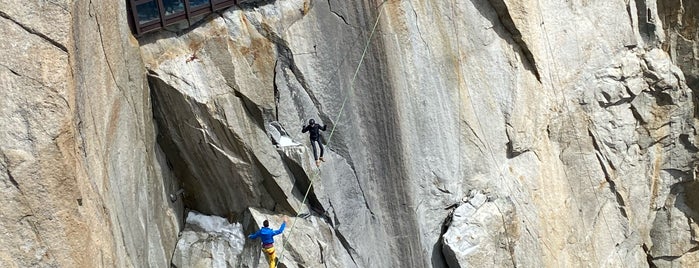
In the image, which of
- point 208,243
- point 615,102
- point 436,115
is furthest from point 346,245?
point 615,102

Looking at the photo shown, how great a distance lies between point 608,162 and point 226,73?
941cm

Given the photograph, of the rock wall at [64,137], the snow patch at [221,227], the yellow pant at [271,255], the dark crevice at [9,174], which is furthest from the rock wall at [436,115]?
the dark crevice at [9,174]

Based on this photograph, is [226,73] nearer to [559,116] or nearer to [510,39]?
[510,39]

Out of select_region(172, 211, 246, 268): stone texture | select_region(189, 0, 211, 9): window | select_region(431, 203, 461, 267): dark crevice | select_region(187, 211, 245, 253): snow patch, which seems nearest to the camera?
select_region(189, 0, 211, 9): window

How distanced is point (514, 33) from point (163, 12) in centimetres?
710

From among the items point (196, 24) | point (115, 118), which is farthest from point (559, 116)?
point (115, 118)

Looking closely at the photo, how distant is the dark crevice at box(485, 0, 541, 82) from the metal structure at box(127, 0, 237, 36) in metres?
5.62

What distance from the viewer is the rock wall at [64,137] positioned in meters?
8.64

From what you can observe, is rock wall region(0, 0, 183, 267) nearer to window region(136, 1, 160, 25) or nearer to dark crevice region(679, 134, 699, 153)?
window region(136, 1, 160, 25)

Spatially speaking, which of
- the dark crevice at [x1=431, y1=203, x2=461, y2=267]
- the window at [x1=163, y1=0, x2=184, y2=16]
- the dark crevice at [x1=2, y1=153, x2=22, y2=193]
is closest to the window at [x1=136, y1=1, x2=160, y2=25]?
the window at [x1=163, y1=0, x2=184, y2=16]

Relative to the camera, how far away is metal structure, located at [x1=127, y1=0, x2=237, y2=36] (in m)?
11.5

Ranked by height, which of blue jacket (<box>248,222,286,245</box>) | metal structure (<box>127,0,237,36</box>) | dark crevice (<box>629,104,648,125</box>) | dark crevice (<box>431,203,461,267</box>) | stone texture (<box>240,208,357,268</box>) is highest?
metal structure (<box>127,0,237,36</box>)

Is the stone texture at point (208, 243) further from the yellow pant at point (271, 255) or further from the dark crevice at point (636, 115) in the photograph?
the dark crevice at point (636, 115)

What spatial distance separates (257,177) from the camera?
12.9 m
